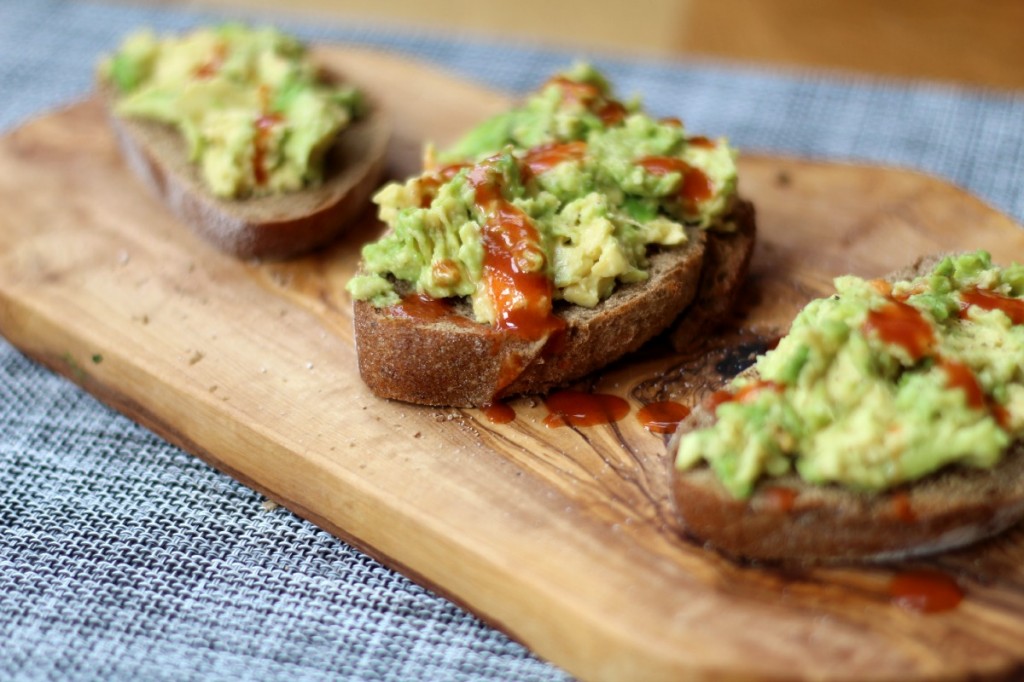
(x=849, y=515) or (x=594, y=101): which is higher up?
(x=594, y=101)

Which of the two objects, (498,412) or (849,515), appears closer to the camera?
(849,515)

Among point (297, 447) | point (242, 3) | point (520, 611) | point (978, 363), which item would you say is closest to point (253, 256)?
point (297, 447)

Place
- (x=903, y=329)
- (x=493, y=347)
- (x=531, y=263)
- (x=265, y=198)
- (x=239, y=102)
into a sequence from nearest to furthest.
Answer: (x=903, y=329) < (x=531, y=263) < (x=493, y=347) < (x=265, y=198) < (x=239, y=102)

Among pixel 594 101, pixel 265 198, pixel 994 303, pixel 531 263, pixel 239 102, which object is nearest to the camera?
pixel 994 303

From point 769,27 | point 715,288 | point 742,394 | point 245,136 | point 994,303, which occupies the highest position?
point 994,303

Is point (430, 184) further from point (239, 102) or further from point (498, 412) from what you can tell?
point (239, 102)

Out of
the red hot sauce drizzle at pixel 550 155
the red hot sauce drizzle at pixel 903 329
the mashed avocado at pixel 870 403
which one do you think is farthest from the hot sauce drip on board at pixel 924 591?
the red hot sauce drizzle at pixel 550 155

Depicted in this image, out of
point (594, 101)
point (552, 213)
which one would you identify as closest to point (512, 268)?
point (552, 213)

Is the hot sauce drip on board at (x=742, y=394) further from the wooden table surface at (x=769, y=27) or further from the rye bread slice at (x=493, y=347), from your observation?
the wooden table surface at (x=769, y=27)
